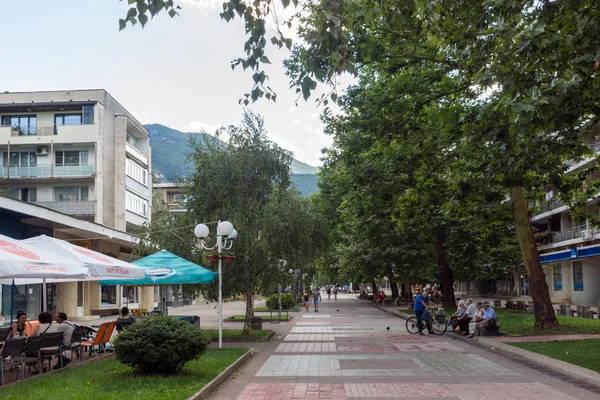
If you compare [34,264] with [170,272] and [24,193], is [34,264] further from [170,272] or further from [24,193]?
[24,193]

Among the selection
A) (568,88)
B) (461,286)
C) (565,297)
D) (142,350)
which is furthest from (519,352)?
(461,286)

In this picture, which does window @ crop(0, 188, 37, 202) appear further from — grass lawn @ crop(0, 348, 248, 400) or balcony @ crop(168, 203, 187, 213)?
grass lawn @ crop(0, 348, 248, 400)

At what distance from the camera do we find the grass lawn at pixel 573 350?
13998 mm

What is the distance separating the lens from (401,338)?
22531mm

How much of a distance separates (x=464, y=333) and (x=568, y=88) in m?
14.2

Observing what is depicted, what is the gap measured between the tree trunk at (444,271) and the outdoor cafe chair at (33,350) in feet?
94.2

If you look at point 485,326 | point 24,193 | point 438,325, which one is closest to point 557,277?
point 438,325

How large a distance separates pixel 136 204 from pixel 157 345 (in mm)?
40223

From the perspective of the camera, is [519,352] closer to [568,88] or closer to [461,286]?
[568,88]

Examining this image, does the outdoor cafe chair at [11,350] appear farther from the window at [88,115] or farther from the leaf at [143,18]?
the window at [88,115]

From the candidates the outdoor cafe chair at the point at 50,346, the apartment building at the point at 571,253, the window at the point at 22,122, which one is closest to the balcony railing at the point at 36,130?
the window at the point at 22,122

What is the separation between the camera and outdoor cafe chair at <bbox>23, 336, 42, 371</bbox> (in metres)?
12.5

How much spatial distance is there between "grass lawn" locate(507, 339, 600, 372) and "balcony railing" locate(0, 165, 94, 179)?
34489 millimetres

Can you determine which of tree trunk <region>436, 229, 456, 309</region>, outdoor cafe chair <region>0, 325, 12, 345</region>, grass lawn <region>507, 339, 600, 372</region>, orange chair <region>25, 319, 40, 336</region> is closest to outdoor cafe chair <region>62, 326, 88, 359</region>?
orange chair <region>25, 319, 40, 336</region>
